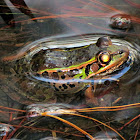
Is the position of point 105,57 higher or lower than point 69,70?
higher

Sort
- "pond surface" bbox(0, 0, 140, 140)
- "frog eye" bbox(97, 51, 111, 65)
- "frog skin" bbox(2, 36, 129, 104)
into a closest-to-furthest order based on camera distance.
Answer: "pond surface" bbox(0, 0, 140, 140) < "frog eye" bbox(97, 51, 111, 65) < "frog skin" bbox(2, 36, 129, 104)

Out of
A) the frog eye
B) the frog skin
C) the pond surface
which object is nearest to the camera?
the pond surface

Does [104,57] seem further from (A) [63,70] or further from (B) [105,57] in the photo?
(A) [63,70]

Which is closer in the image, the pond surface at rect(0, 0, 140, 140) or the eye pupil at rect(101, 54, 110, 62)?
the pond surface at rect(0, 0, 140, 140)

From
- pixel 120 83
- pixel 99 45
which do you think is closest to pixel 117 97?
pixel 120 83

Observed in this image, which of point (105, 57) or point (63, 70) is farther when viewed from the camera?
point (63, 70)

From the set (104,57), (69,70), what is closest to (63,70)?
(69,70)

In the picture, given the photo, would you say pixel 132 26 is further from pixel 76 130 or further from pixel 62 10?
pixel 76 130
